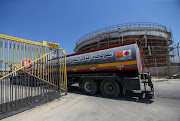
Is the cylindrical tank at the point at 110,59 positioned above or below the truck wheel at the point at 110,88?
above

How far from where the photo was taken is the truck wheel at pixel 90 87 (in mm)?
7256

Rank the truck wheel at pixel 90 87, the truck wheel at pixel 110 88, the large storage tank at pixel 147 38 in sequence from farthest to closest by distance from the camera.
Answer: the large storage tank at pixel 147 38, the truck wheel at pixel 90 87, the truck wheel at pixel 110 88

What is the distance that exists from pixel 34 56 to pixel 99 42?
69.6 feet

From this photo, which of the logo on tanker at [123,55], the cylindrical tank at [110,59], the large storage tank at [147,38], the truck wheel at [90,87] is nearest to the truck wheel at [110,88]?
the truck wheel at [90,87]

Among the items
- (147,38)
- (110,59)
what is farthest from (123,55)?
(147,38)

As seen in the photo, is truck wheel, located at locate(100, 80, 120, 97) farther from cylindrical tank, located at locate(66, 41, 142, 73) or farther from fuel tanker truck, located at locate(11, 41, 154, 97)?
cylindrical tank, located at locate(66, 41, 142, 73)

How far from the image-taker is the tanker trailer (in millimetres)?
6098

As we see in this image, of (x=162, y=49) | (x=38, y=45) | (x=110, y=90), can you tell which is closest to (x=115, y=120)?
(x=110, y=90)

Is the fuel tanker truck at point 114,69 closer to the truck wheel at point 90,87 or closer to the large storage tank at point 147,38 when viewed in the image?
the truck wheel at point 90,87

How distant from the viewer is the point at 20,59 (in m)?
4.61

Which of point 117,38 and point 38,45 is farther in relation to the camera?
point 117,38

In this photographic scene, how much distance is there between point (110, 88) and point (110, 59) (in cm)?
186

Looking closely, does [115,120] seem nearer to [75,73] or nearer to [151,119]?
[151,119]

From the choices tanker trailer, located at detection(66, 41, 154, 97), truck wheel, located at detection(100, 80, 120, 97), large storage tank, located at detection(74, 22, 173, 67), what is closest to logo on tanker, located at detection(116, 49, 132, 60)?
tanker trailer, located at detection(66, 41, 154, 97)
